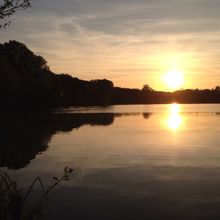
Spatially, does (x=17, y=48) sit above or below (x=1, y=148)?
above

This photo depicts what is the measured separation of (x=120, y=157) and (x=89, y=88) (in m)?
123

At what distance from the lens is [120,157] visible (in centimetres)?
2334

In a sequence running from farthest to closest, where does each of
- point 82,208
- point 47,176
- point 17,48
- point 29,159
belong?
1. point 29,159
2. point 47,176
3. point 82,208
4. point 17,48

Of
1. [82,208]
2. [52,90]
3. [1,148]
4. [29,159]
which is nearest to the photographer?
[82,208]

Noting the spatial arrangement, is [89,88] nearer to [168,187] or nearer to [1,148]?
[1,148]

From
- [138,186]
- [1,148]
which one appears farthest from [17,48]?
[1,148]

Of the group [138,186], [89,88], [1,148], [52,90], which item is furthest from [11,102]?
[138,186]

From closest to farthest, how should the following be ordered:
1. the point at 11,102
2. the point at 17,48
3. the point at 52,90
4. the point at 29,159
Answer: the point at 17,48 → the point at 29,159 → the point at 11,102 → the point at 52,90

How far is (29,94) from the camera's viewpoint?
96500 mm

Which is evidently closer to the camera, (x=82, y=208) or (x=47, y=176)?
(x=82, y=208)

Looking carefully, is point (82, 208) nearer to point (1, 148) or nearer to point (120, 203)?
point (120, 203)

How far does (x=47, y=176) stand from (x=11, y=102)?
75804 mm

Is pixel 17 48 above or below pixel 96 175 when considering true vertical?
above

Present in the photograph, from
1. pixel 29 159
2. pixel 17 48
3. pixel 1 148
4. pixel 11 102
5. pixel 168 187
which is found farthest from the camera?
pixel 11 102
